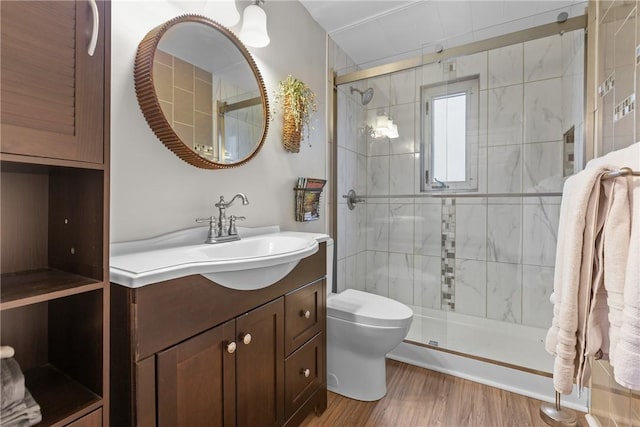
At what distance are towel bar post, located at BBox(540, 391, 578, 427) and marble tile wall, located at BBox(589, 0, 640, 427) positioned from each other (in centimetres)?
10

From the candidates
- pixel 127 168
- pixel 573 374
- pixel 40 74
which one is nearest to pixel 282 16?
pixel 127 168

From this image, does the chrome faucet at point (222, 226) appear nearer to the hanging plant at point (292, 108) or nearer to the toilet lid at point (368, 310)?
the hanging plant at point (292, 108)

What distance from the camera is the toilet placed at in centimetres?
159

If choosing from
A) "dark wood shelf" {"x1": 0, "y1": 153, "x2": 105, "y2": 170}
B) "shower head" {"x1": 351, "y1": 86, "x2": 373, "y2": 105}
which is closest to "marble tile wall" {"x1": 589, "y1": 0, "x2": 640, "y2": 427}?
"shower head" {"x1": 351, "y1": 86, "x2": 373, "y2": 105}

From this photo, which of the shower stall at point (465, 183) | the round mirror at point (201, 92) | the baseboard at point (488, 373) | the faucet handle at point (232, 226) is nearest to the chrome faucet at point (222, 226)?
the faucet handle at point (232, 226)

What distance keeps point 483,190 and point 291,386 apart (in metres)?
1.94

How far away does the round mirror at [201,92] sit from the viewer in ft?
3.64

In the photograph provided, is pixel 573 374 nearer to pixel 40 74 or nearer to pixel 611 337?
pixel 611 337

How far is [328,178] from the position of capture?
231cm

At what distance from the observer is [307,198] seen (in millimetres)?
1950

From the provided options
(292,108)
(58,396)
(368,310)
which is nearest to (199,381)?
(58,396)

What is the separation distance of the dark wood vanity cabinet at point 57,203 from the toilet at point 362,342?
3.85 feet

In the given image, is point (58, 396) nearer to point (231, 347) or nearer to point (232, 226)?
point (231, 347)

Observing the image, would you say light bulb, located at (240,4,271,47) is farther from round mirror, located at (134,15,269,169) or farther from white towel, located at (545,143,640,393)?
white towel, located at (545,143,640,393)
